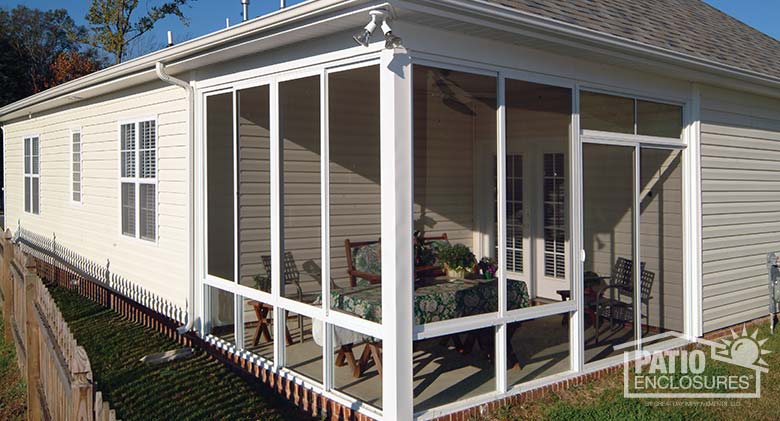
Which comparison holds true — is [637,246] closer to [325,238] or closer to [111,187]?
[325,238]

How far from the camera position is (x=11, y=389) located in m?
5.92

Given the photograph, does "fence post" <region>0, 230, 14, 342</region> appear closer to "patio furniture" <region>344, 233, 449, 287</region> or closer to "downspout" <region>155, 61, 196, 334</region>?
"downspout" <region>155, 61, 196, 334</region>

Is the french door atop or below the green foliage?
below

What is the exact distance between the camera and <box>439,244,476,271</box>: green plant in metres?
6.04

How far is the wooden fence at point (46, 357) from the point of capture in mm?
2795

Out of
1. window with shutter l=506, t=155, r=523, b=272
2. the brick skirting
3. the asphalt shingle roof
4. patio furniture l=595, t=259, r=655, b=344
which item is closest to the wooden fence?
the brick skirting

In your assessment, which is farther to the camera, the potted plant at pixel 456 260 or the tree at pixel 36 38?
the tree at pixel 36 38

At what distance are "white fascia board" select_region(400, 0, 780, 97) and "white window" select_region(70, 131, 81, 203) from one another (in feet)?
24.7

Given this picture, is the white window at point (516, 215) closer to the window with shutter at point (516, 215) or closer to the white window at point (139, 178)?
the window with shutter at point (516, 215)

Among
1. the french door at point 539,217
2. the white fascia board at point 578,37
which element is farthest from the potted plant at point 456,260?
the white fascia board at point 578,37

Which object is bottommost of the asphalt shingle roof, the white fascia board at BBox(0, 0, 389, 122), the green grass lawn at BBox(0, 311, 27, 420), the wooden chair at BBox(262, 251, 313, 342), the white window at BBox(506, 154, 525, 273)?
the green grass lawn at BBox(0, 311, 27, 420)

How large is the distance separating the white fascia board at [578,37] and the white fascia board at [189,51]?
47 cm

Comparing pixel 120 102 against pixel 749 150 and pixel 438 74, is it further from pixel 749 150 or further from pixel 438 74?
pixel 749 150

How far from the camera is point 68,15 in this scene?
126 ft
